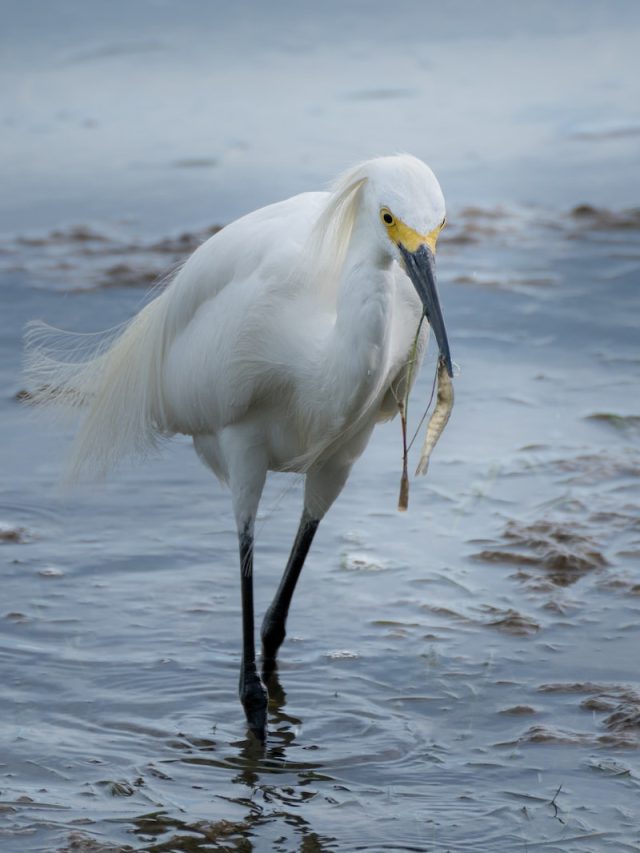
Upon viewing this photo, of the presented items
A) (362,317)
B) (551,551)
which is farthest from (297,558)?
(362,317)

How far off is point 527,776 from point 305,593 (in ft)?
4.60

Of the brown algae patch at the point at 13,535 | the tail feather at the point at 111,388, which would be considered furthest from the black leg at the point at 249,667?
the brown algae patch at the point at 13,535

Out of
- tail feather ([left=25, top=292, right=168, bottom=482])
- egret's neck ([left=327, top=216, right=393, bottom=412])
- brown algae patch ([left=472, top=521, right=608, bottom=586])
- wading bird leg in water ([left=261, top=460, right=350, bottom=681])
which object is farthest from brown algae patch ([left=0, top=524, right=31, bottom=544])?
egret's neck ([left=327, top=216, right=393, bottom=412])

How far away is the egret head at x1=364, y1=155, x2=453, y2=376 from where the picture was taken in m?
3.43

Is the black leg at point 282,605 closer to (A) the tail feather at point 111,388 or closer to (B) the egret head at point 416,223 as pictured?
(A) the tail feather at point 111,388

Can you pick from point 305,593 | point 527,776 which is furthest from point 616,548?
point 527,776

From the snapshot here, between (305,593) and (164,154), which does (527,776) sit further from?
→ (164,154)

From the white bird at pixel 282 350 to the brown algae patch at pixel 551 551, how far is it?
34.6 inches

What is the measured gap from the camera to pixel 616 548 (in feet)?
17.0

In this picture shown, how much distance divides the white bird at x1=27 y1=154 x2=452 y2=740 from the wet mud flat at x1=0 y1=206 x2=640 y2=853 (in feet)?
0.94

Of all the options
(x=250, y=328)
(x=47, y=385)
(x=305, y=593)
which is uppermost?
(x=250, y=328)

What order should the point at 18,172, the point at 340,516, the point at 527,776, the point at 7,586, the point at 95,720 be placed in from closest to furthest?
the point at 527,776, the point at 95,720, the point at 7,586, the point at 340,516, the point at 18,172

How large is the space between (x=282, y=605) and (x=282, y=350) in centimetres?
100

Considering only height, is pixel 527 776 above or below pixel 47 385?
below
